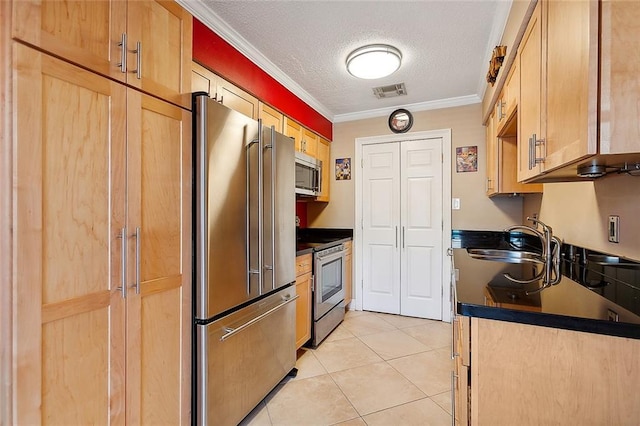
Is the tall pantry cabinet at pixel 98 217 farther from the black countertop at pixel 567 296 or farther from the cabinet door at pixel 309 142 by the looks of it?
the cabinet door at pixel 309 142

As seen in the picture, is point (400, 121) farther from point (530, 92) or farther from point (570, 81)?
point (570, 81)

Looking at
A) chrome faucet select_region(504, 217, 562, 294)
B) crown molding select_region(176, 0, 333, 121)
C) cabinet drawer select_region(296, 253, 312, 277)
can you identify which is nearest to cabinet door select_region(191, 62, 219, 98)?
crown molding select_region(176, 0, 333, 121)

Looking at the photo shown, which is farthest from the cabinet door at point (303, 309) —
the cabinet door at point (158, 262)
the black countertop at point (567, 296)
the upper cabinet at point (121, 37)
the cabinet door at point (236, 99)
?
the upper cabinet at point (121, 37)

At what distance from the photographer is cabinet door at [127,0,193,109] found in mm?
1217

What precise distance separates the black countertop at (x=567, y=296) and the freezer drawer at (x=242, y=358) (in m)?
1.12

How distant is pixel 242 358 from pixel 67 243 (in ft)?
3.52

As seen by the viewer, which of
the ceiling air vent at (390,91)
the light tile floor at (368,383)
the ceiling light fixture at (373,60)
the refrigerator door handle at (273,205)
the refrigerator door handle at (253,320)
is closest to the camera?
the refrigerator door handle at (253,320)

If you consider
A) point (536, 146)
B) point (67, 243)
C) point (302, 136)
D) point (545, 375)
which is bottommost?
point (545, 375)

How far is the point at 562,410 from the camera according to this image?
0.92 m

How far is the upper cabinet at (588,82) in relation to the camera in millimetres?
825

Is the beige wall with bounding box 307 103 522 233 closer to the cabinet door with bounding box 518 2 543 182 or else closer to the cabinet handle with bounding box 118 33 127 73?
the cabinet door with bounding box 518 2 543 182

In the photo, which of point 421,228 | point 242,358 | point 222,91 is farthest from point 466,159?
point 242,358

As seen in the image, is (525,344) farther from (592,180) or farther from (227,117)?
(227,117)

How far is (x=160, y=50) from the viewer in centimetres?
134
